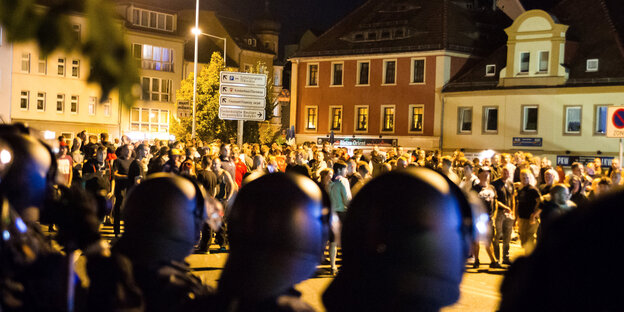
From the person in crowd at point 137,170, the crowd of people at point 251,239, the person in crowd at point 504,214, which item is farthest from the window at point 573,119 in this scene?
the crowd of people at point 251,239

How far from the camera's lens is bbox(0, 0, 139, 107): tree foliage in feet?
6.27

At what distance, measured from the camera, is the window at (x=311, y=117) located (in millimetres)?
48969

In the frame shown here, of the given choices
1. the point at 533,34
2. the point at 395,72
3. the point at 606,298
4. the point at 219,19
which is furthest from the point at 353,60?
the point at 606,298

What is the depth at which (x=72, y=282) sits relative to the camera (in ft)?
12.3

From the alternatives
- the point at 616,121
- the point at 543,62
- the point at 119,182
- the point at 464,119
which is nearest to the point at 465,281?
the point at 616,121

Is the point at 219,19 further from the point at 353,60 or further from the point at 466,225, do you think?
the point at 466,225

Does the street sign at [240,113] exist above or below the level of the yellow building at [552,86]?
below

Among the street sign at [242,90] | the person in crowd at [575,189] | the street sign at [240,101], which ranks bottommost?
the person in crowd at [575,189]

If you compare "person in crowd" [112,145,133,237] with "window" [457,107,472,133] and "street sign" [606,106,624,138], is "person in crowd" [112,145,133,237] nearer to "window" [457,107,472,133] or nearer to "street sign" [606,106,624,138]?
"street sign" [606,106,624,138]

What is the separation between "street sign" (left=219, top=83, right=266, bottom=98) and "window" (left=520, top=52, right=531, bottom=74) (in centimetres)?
2212

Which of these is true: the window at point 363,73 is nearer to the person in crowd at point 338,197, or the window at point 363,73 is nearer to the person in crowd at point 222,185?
the person in crowd at point 222,185

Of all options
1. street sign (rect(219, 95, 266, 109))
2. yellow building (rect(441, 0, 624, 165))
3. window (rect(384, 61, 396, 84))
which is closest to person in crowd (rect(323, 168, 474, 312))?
street sign (rect(219, 95, 266, 109))

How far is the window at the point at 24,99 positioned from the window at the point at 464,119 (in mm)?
28999

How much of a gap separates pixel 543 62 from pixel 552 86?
4.52 ft
